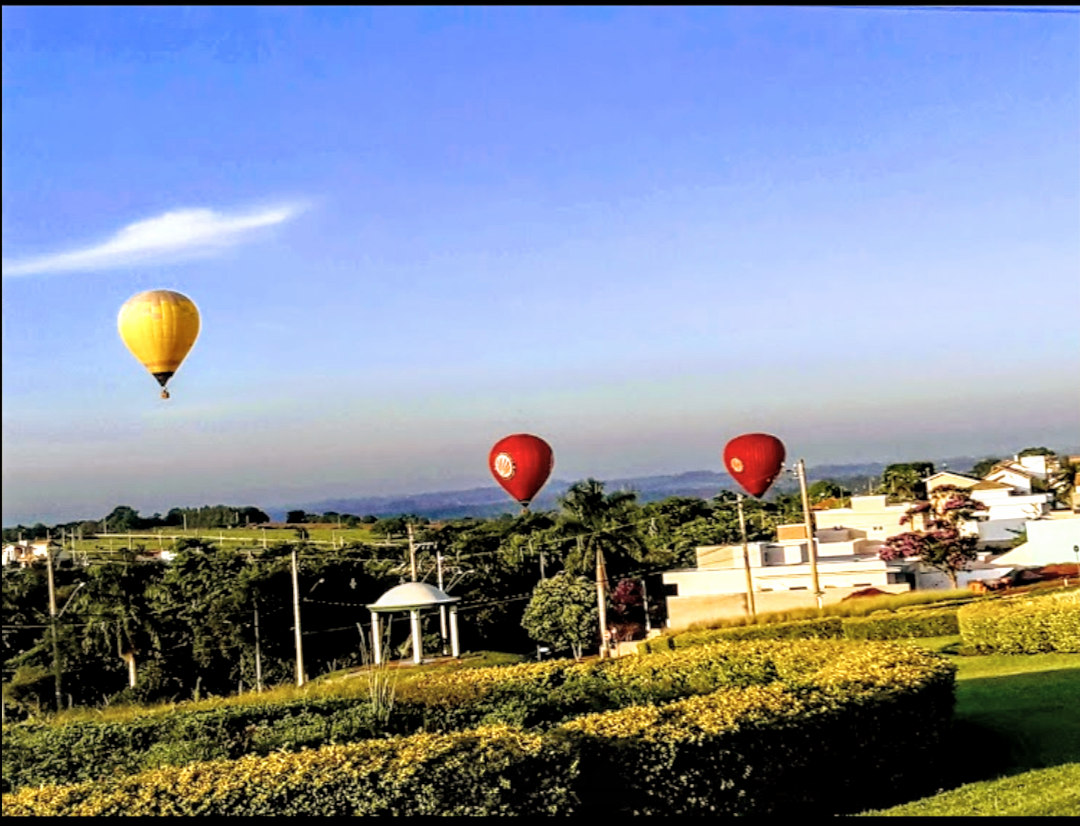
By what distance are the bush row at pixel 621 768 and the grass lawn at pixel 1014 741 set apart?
324 mm

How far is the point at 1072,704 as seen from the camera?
695 centimetres

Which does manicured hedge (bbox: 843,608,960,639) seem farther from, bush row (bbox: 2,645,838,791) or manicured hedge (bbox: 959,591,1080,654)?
bush row (bbox: 2,645,838,791)

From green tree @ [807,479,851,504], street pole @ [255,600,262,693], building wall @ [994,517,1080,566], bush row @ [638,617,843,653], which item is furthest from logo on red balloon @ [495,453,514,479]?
green tree @ [807,479,851,504]

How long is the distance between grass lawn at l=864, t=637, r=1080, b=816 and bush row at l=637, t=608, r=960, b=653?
226cm

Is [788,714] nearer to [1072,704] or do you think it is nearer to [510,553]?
[1072,704]

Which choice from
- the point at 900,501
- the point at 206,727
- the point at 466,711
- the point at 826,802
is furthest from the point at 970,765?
the point at 900,501

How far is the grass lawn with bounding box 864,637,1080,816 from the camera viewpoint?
16.6 feet

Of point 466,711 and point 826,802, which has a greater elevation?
point 466,711

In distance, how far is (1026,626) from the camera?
8984mm

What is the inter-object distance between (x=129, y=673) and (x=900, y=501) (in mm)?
21614

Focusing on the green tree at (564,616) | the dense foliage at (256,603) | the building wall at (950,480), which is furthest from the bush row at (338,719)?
the building wall at (950,480)

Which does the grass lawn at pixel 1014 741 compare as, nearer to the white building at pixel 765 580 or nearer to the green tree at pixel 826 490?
the white building at pixel 765 580

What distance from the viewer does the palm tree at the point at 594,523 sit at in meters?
18.8

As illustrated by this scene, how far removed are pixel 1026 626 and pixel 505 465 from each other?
162 inches
